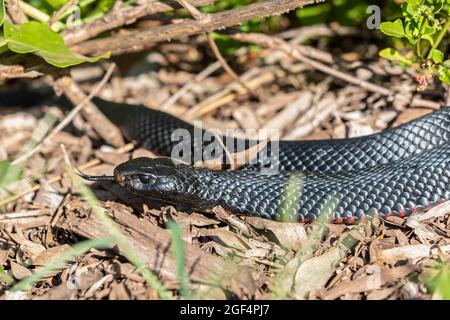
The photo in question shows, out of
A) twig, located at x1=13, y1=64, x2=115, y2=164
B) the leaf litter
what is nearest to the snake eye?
the leaf litter

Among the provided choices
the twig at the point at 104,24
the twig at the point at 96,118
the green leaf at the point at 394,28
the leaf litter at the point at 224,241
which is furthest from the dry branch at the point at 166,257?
the green leaf at the point at 394,28

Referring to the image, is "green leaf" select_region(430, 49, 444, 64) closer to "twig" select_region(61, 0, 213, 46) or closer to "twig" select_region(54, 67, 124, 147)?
"twig" select_region(61, 0, 213, 46)

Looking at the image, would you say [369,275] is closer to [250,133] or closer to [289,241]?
[289,241]
